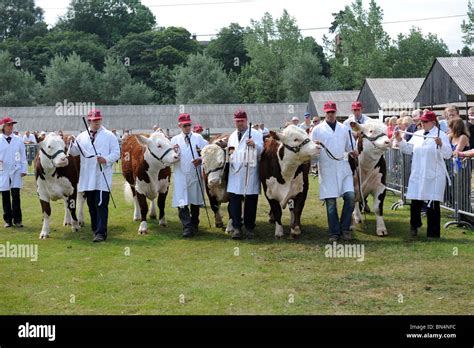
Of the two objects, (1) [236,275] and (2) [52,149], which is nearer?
(1) [236,275]

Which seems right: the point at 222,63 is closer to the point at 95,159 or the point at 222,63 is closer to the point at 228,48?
the point at 228,48

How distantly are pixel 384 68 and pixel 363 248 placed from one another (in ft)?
236

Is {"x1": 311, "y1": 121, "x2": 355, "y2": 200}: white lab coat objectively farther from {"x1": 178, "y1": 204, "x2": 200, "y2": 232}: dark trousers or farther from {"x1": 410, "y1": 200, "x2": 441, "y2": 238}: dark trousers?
{"x1": 178, "y1": 204, "x2": 200, "y2": 232}: dark trousers

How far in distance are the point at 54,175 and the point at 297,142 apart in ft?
16.6

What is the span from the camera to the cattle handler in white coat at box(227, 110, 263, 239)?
11383 millimetres

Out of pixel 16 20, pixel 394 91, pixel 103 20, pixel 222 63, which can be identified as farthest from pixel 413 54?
pixel 16 20

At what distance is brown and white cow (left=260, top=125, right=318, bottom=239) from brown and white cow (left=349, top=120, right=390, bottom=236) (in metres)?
1.08

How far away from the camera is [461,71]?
31.3 m

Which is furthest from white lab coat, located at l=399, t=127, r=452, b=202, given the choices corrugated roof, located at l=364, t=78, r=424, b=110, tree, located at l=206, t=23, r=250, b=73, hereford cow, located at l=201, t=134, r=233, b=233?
tree, located at l=206, t=23, r=250, b=73

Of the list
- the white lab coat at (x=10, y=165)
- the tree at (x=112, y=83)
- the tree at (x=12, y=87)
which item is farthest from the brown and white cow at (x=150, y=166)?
the tree at (x=12, y=87)

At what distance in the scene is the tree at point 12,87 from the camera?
261 feet

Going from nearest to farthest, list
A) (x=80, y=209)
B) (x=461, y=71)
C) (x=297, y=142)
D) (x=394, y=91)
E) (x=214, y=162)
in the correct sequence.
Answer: (x=297, y=142)
(x=214, y=162)
(x=80, y=209)
(x=461, y=71)
(x=394, y=91)
